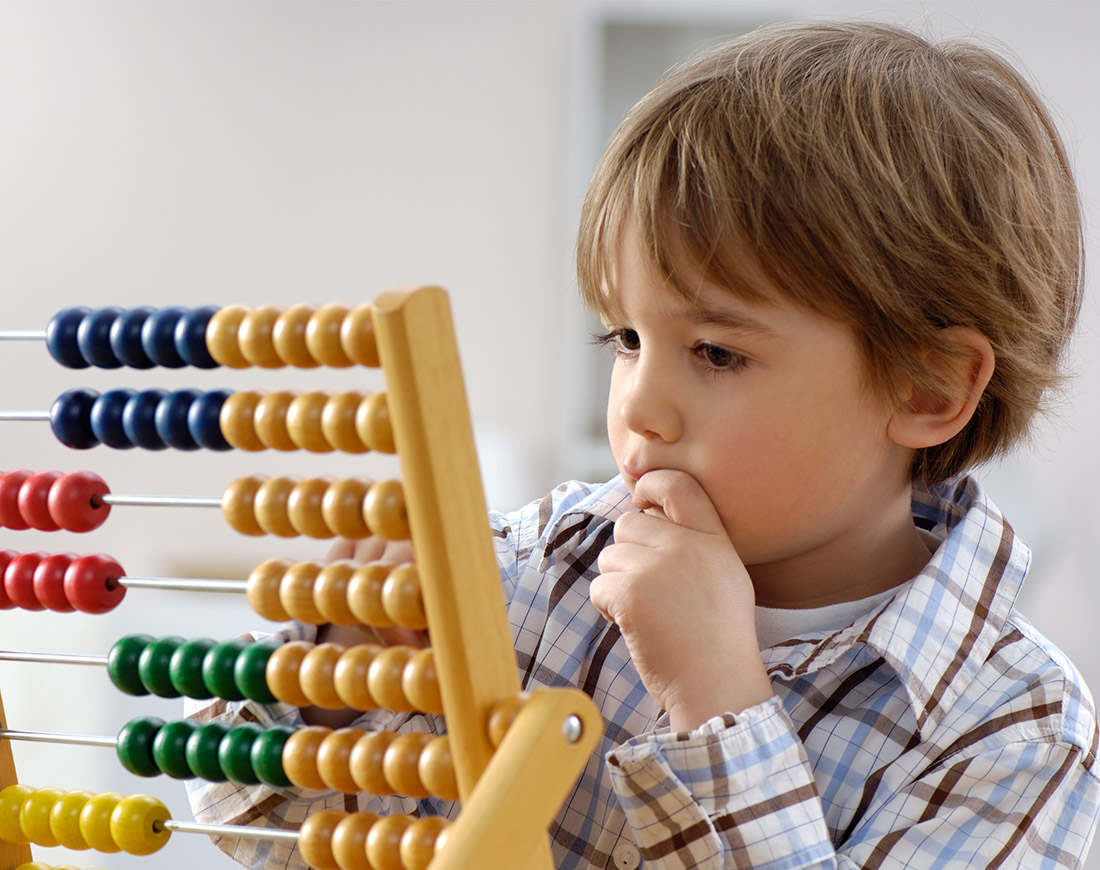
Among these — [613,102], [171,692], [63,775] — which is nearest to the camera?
[171,692]

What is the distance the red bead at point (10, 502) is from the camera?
648 millimetres

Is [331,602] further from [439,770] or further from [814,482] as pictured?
[814,482]

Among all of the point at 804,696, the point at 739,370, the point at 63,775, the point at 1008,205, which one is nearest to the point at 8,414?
the point at 739,370

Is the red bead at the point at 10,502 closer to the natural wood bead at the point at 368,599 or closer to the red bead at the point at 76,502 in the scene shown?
the red bead at the point at 76,502

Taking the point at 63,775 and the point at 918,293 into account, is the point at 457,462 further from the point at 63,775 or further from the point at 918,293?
the point at 63,775

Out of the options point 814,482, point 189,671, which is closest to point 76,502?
point 189,671

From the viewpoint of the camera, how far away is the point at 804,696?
0.78 m

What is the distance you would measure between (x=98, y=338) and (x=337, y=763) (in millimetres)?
279

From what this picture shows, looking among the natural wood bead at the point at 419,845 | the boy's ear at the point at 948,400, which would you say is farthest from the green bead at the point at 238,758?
the boy's ear at the point at 948,400

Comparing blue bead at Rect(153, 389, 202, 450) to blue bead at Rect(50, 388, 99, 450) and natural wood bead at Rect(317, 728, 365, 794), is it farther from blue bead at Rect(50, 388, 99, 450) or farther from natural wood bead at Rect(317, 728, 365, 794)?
natural wood bead at Rect(317, 728, 365, 794)

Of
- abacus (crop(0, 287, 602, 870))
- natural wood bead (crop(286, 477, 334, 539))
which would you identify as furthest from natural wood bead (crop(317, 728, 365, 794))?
natural wood bead (crop(286, 477, 334, 539))

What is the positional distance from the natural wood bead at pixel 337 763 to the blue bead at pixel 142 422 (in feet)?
0.62

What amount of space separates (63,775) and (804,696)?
122 cm

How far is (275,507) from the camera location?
55 cm
